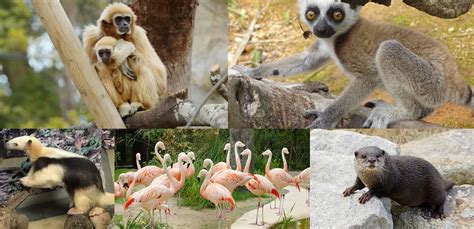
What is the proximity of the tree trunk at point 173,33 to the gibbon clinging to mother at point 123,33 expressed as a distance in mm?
82

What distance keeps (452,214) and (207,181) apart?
7.07 ft

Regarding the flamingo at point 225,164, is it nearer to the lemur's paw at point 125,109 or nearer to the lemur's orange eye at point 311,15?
the lemur's paw at point 125,109

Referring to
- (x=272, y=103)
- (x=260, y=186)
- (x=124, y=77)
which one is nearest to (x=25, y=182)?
(x=124, y=77)

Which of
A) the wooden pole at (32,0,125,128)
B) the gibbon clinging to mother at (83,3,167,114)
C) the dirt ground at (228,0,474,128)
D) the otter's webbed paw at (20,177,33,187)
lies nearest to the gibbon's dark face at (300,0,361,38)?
the dirt ground at (228,0,474,128)

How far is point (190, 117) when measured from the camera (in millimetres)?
6195

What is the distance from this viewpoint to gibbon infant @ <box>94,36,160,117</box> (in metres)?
6.05

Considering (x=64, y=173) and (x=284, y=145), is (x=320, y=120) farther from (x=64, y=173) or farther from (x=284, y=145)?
(x=64, y=173)

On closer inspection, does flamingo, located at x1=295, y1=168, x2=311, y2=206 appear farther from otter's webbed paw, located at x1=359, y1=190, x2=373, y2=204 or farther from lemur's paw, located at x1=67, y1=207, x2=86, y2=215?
lemur's paw, located at x1=67, y1=207, x2=86, y2=215

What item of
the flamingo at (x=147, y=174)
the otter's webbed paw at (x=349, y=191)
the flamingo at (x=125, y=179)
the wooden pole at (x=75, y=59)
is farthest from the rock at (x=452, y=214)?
the wooden pole at (x=75, y=59)

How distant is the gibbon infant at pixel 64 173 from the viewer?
239 inches

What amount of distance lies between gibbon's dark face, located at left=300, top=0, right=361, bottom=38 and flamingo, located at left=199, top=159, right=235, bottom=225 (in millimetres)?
1575

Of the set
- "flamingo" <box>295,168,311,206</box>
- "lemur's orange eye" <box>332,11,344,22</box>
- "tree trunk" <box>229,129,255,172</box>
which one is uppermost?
"lemur's orange eye" <box>332,11,344,22</box>

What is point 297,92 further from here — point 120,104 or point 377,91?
point 120,104

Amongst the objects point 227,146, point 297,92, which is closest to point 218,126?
point 227,146
